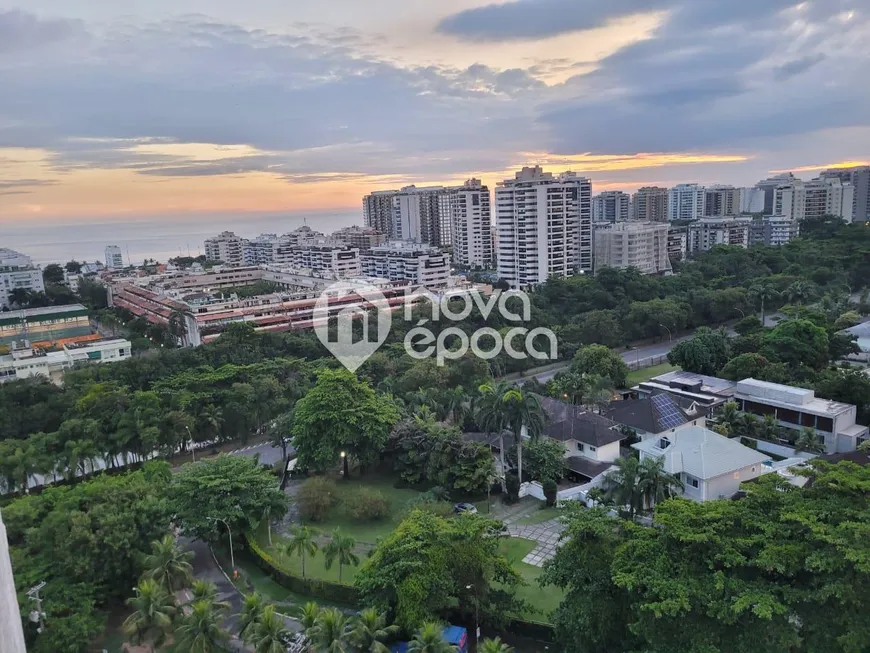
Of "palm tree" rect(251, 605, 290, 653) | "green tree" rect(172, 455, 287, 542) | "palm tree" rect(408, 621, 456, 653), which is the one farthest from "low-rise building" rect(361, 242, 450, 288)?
"palm tree" rect(408, 621, 456, 653)

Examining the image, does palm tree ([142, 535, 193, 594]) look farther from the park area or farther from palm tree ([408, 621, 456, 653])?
palm tree ([408, 621, 456, 653])

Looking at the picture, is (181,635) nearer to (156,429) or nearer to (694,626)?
(694,626)

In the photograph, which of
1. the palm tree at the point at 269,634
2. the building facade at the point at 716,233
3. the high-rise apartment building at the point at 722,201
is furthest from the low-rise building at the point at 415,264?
the high-rise apartment building at the point at 722,201

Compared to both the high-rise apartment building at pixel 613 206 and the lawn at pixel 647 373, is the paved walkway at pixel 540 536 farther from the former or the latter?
the high-rise apartment building at pixel 613 206

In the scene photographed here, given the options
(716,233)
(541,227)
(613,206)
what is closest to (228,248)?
(541,227)

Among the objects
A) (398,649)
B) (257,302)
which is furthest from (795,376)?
(257,302)

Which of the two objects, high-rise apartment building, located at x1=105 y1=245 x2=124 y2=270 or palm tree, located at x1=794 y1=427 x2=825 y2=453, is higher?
high-rise apartment building, located at x1=105 y1=245 x2=124 y2=270
